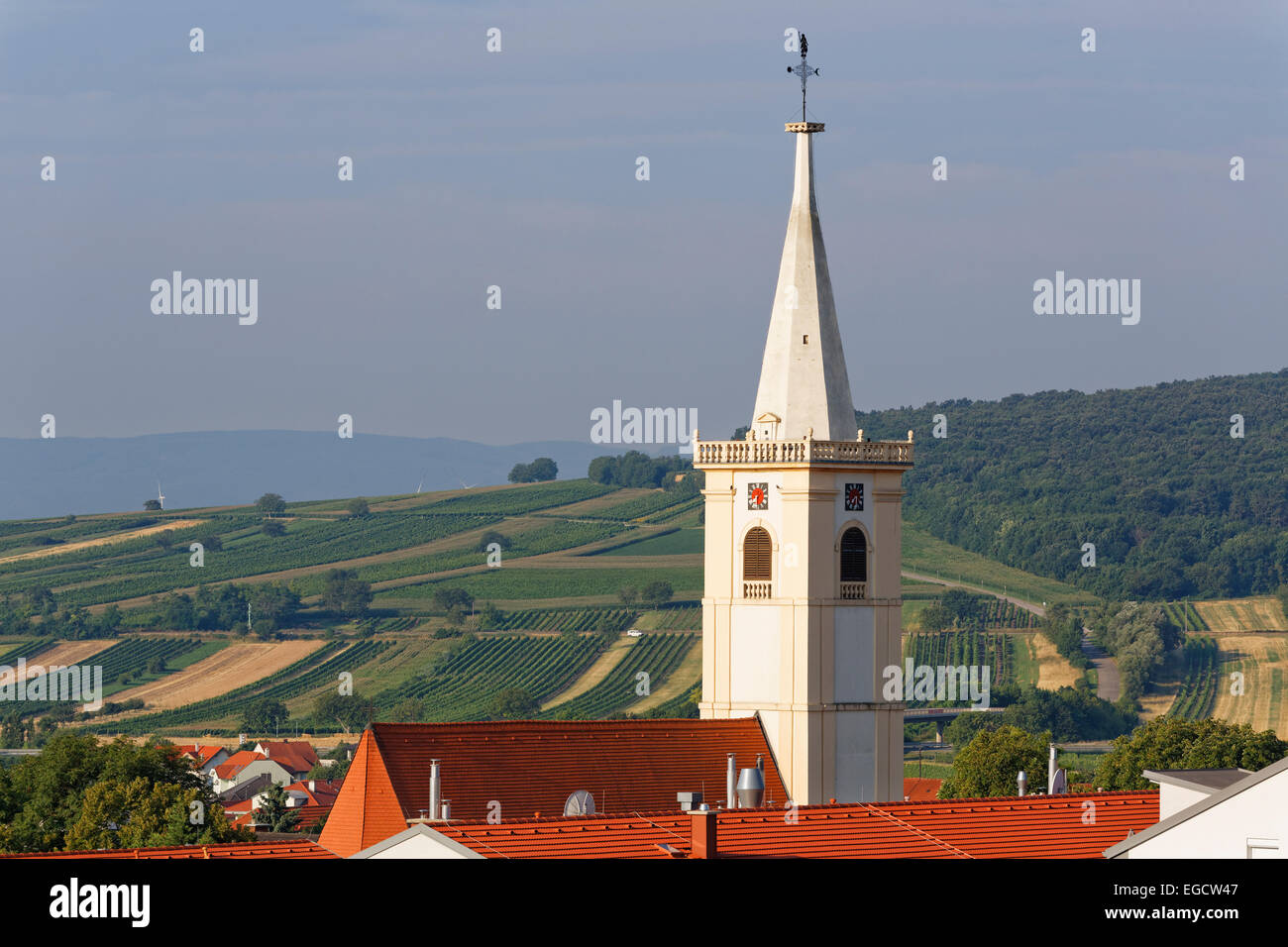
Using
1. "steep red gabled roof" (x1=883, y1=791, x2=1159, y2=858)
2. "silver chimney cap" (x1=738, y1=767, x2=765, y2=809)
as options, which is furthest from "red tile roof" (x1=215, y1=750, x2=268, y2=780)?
"steep red gabled roof" (x1=883, y1=791, x2=1159, y2=858)

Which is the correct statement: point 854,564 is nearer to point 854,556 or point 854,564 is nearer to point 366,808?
point 854,556

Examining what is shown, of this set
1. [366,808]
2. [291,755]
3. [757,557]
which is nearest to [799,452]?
[757,557]

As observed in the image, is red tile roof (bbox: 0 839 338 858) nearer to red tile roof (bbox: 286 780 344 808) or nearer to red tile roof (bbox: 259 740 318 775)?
red tile roof (bbox: 286 780 344 808)
